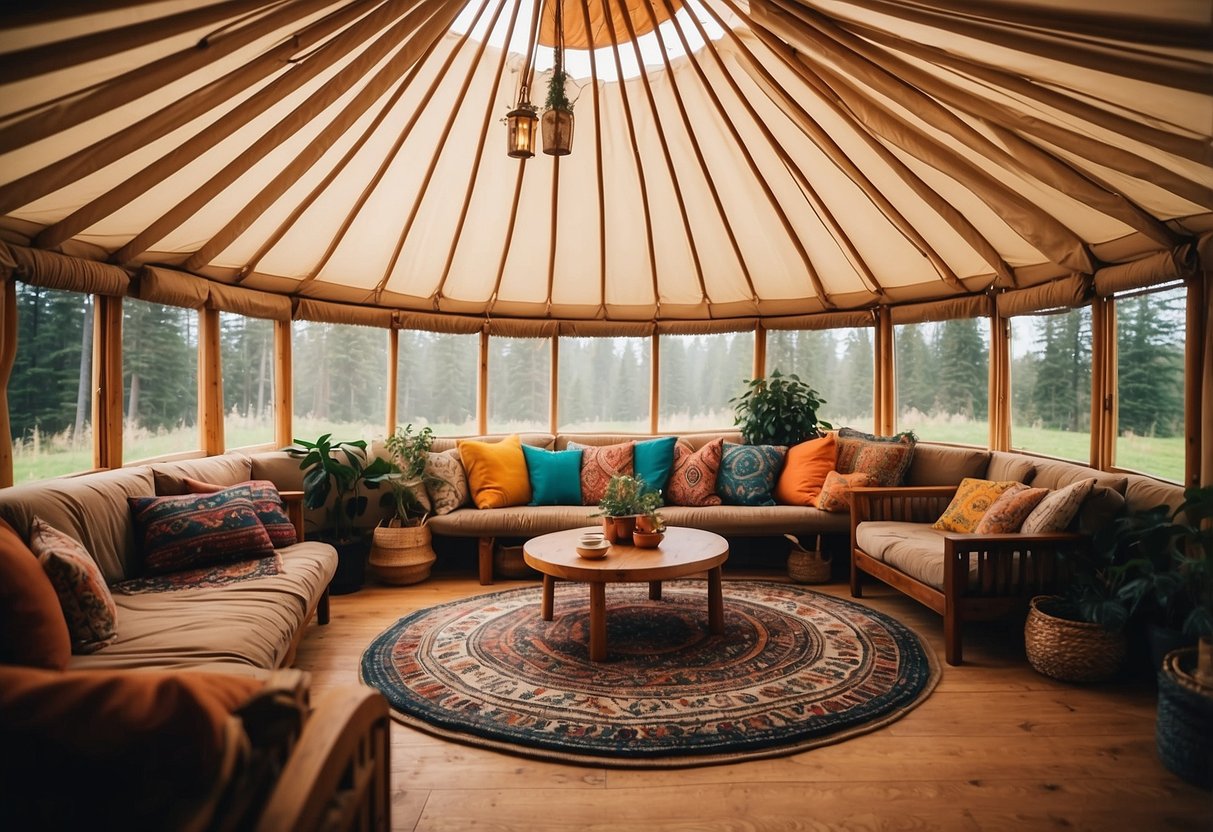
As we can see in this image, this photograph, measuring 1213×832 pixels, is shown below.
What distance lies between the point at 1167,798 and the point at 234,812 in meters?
2.58

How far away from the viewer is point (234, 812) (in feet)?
3.13

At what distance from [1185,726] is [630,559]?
2071 mm

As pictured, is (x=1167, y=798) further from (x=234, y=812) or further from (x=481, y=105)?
(x=481, y=105)

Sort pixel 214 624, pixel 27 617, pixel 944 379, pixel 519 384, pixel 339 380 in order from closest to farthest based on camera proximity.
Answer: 1. pixel 27 617
2. pixel 214 624
3. pixel 944 379
4. pixel 339 380
5. pixel 519 384

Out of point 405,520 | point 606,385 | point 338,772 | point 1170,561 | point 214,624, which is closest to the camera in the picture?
point 338,772

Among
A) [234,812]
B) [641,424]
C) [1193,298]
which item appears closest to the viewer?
[234,812]

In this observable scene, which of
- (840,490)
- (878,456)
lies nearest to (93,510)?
(840,490)

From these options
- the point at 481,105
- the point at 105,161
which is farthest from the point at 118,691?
the point at 481,105

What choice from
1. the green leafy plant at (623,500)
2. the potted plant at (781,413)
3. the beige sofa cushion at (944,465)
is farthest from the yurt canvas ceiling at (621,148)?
the green leafy plant at (623,500)

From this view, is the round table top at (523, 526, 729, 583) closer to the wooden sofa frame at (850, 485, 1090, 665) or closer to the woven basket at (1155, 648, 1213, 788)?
the wooden sofa frame at (850, 485, 1090, 665)

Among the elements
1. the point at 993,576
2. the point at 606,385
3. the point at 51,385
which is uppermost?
the point at 606,385

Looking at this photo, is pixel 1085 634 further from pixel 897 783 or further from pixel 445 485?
pixel 445 485

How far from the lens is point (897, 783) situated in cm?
221

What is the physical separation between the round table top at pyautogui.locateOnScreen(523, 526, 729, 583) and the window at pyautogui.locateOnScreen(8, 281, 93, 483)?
243 centimetres
